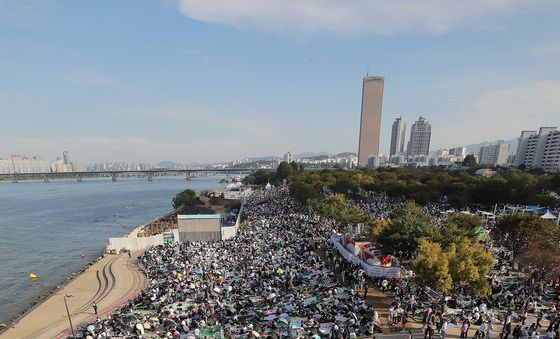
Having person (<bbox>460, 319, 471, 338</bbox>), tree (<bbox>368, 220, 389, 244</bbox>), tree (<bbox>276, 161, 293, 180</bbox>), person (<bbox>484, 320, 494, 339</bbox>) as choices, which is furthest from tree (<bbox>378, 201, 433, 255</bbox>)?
tree (<bbox>276, 161, 293, 180</bbox>)

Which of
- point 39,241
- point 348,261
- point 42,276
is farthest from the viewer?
point 39,241

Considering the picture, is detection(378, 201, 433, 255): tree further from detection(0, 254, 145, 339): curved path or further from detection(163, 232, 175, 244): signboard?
detection(163, 232, 175, 244): signboard

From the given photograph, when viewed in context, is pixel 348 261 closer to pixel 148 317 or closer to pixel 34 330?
pixel 148 317

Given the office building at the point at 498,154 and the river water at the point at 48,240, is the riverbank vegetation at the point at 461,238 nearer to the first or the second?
the river water at the point at 48,240

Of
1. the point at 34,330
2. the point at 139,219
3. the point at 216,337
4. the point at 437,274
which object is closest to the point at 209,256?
the point at 34,330

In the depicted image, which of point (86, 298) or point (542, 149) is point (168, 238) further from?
point (542, 149)

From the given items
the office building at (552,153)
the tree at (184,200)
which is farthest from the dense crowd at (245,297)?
the office building at (552,153)

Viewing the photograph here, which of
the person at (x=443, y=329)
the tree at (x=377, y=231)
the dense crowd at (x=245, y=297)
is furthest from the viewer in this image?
the tree at (x=377, y=231)
